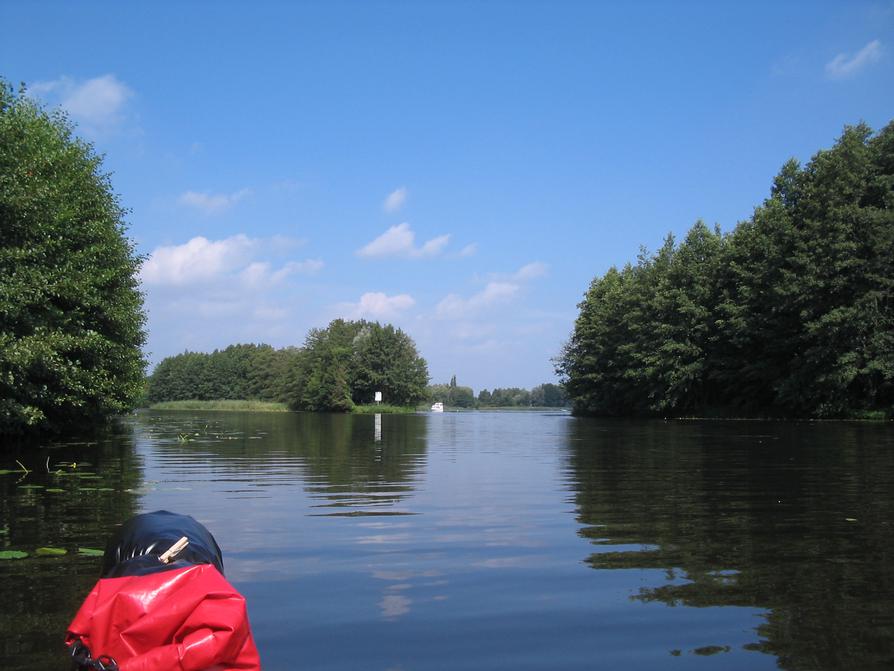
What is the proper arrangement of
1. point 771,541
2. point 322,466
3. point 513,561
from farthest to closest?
point 322,466
point 771,541
point 513,561

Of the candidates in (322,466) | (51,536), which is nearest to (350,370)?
(322,466)

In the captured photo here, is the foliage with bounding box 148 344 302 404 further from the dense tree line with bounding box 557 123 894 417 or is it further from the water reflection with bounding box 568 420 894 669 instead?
the water reflection with bounding box 568 420 894 669

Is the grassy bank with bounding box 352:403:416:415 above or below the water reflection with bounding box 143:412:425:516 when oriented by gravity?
below

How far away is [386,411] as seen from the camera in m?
121

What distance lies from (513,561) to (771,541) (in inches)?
142

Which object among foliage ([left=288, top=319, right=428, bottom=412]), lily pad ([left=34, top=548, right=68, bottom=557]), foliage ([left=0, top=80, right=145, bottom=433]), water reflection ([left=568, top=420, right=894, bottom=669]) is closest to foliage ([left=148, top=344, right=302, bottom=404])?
foliage ([left=288, top=319, right=428, bottom=412])

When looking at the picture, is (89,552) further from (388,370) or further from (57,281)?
(388,370)

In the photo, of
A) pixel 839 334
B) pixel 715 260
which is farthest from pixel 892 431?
pixel 715 260

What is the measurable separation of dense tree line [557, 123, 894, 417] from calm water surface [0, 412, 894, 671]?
1237 inches

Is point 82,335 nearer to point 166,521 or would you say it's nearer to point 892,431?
point 166,521

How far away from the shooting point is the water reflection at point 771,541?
604 centimetres

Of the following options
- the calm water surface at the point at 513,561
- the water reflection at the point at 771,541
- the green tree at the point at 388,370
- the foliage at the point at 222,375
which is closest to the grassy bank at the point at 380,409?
the green tree at the point at 388,370

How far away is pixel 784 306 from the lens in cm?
5062

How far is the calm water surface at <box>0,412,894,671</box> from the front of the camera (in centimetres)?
575
